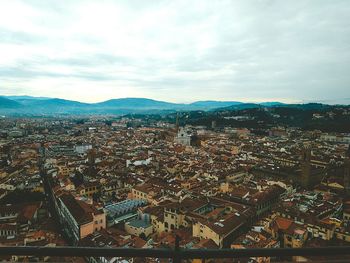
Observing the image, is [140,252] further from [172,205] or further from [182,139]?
[182,139]

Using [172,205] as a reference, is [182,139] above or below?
below

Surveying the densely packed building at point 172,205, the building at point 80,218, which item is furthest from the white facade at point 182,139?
the building at point 80,218

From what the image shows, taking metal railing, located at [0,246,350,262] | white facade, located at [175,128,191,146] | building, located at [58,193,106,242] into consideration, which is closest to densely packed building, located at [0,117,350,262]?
building, located at [58,193,106,242]

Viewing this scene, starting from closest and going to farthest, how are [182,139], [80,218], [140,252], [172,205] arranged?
[140,252] < [80,218] < [172,205] < [182,139]

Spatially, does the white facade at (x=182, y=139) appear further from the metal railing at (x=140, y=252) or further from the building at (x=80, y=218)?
the metal railing at (x=140, y=252)

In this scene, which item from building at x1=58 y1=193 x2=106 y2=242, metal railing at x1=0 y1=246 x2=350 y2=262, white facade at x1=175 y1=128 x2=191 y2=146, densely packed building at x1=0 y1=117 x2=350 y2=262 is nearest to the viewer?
metal railing at x1=0 y1=246 x2=350 y2=262

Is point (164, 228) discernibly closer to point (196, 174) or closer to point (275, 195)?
point (275, 195)

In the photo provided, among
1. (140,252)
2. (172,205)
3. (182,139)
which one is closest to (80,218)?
(172,205)

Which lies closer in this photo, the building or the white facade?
the building

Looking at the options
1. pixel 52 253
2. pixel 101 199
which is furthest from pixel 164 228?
pixel 52 253

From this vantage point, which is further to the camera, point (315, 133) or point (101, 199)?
point (315, 133)

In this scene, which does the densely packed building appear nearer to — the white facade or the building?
the building
